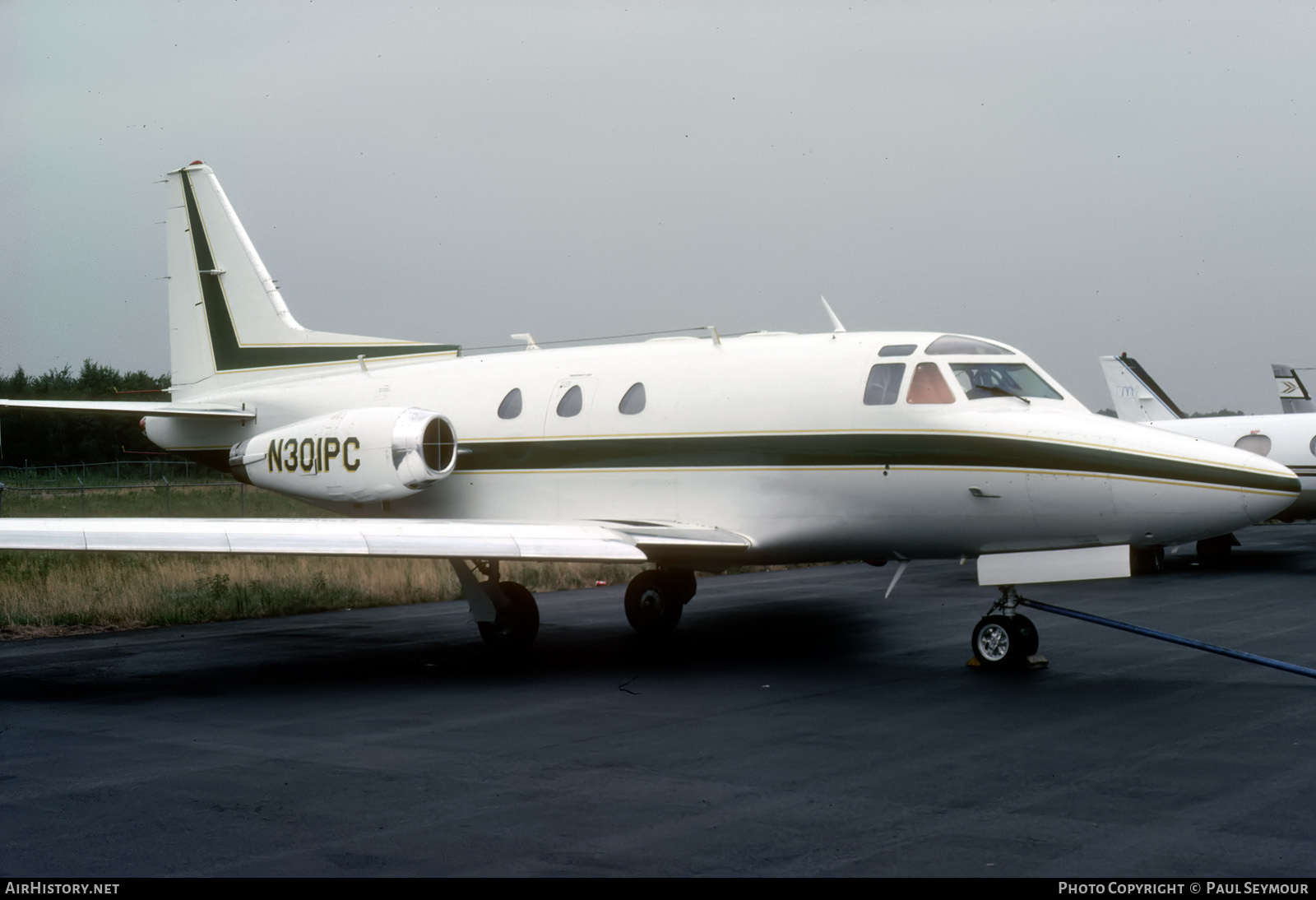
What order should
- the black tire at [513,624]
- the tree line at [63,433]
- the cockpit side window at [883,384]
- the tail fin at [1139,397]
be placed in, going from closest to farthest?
the cockpit side window at [883,384]
the black tire at [513,624]
the tail fin at [1139,397]
the tree line at [63,433]

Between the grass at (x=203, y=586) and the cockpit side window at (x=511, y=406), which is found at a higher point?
the cockpit side window at (x=511, y=406)

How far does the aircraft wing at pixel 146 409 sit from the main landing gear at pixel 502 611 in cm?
493

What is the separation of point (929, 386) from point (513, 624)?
517cm

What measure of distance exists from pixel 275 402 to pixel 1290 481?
39.6ft

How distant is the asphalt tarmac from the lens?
590 centimetres

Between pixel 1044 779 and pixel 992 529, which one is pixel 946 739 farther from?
pixel 992 529

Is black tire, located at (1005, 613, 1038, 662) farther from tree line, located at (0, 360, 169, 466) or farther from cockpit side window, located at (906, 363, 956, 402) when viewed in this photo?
tree line, located at (0, 360, 169, 466)

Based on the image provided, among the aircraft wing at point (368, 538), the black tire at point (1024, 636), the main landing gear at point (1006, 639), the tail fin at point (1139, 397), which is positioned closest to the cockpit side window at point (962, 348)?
the main landing gear at point (1006, 639)

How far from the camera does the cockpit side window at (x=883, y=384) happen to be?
11.7 metres

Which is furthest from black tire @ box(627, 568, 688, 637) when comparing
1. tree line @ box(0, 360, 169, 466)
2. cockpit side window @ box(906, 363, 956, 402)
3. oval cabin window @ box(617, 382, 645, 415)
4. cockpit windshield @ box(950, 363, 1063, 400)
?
tree line @ box(0, 360, 169, 466)

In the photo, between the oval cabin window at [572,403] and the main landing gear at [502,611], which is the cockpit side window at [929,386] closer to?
the oval cabin window at [572,403]

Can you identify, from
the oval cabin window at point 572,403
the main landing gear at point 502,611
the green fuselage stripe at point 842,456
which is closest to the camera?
the green fuselage stripe at point 842,456

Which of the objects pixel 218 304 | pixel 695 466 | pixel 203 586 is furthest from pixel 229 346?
pixel 695 466

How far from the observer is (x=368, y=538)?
36.7 ft
